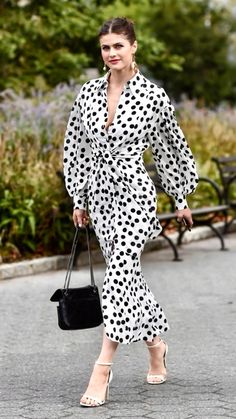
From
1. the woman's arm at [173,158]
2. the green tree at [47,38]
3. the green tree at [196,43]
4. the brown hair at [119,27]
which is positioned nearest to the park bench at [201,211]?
the green tree at [47,38]

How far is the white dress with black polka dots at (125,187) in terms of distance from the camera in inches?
272

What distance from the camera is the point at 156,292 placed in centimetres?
1153

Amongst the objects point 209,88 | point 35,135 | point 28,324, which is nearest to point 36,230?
point 35,135

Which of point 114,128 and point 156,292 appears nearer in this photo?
point 114,128

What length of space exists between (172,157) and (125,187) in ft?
1.33

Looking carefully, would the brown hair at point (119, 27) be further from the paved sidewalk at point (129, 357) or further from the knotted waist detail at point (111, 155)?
the paved sidewalk at point (129, 357)

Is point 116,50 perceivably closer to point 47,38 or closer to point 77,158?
point 77,158

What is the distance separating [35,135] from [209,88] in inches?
1108

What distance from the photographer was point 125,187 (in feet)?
22.8

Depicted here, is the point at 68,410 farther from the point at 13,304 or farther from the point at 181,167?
the point at 13,304

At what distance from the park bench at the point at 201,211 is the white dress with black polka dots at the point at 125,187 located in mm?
5531

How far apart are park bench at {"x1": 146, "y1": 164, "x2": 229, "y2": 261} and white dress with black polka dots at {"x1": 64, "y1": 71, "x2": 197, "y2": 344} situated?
553cm

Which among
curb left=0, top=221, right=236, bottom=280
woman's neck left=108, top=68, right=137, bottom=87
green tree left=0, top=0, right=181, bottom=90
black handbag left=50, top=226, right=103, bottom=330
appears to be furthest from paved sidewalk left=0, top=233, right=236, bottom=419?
green tree left=0, top=0, right=181, bottom=90

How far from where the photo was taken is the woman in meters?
6.89
